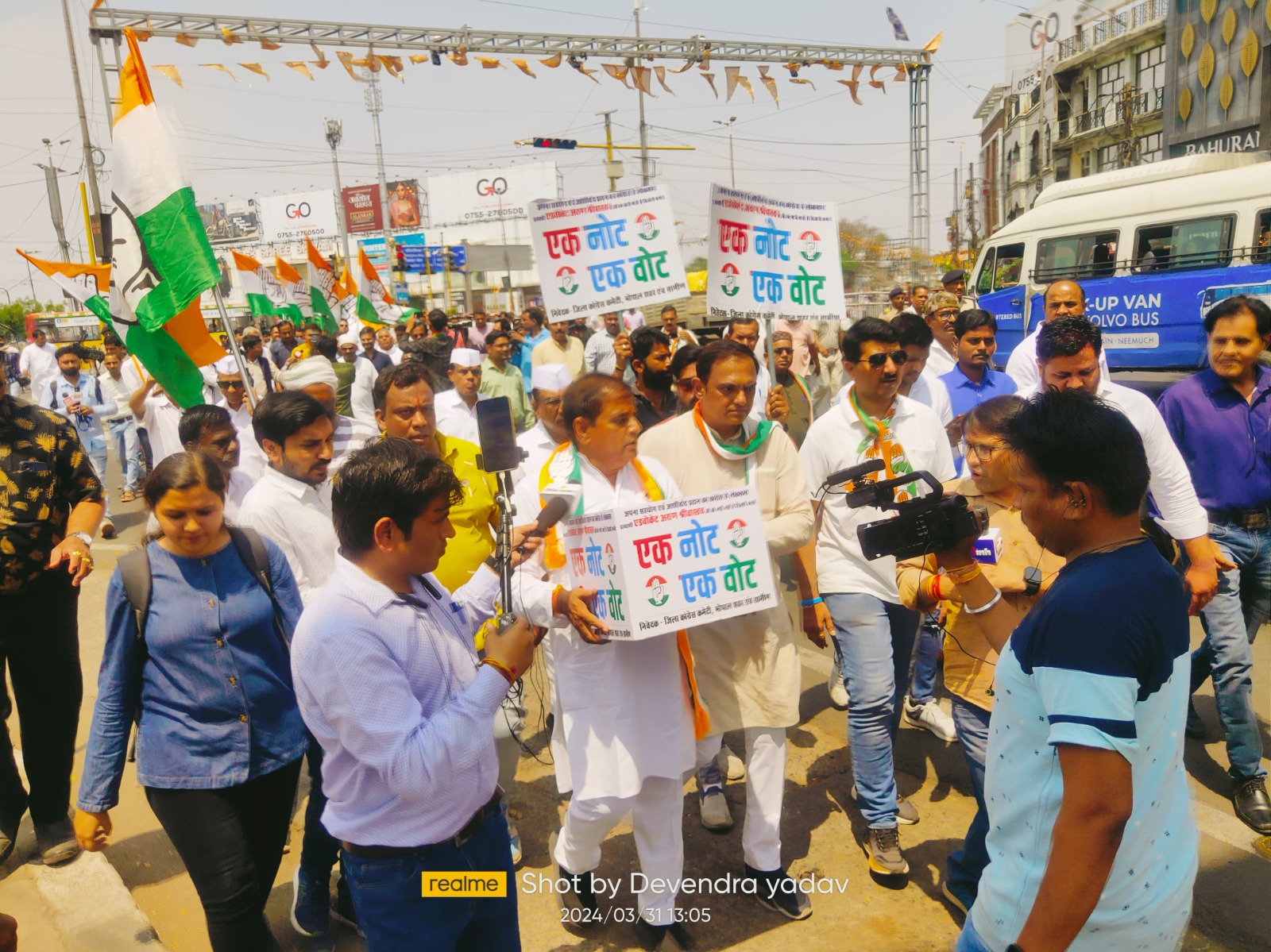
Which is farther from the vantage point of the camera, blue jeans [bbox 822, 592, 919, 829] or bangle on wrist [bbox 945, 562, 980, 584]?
blue jeans [bbox 822, 592, 919, 829]

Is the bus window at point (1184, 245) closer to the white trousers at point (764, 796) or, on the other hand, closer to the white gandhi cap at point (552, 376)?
the white gandhi cap at point (552, 376)

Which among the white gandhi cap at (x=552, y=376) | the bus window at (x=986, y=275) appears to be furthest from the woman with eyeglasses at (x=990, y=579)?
the bus window at (x=986, y=275)

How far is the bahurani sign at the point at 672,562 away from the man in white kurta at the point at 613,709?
19 centimetres

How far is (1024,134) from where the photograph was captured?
4694 centimetres

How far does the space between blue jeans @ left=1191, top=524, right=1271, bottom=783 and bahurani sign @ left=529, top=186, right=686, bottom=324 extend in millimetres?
3010

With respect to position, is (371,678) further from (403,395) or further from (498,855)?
(403,395)

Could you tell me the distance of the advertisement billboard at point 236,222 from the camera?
266 feet

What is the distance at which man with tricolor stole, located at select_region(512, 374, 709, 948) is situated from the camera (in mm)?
2902

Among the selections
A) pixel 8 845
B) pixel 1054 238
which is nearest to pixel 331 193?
pixel 1054 238

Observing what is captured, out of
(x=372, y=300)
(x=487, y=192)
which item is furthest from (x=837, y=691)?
(x=487, y=192)

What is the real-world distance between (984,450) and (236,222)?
90.6 metres

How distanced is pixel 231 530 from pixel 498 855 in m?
1.29

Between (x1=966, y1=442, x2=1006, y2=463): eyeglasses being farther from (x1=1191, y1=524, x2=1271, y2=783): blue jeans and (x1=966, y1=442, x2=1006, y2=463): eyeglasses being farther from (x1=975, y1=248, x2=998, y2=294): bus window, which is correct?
(x1=975, y1=248, x2=998, y2=294): bus window

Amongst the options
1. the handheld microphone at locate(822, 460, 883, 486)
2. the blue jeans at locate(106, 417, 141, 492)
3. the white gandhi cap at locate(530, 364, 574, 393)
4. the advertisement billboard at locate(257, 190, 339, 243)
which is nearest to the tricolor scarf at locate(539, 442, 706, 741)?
the handheld microphone at locate(822, 460, 883, 486)
